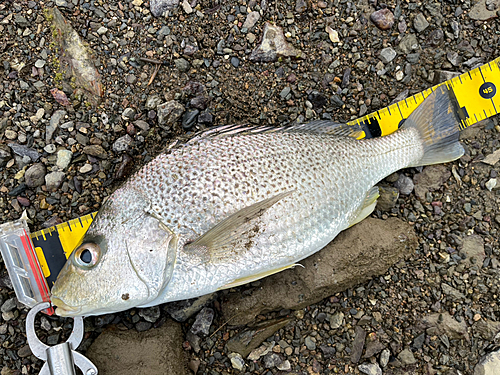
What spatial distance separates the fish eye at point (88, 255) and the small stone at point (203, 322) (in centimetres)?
96

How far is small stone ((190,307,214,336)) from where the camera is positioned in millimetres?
2805

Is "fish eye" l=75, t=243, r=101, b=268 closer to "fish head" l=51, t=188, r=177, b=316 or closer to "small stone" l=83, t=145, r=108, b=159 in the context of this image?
"fish head" l=51, t=188, r=177, b=316

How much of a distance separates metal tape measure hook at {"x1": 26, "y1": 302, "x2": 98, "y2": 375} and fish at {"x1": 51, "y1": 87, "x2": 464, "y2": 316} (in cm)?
40

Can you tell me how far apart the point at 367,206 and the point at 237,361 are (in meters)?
1.52

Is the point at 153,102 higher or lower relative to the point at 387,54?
higher

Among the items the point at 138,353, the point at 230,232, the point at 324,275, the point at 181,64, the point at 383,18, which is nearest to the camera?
the point at 230,232

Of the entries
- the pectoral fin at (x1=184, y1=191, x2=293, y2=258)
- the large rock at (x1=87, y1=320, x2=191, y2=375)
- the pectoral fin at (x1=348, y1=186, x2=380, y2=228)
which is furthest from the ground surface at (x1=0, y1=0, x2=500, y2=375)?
the pectoral fin at (x1=184, y1=191, x2=293, y2=258)

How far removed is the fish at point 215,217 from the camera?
2238 mm

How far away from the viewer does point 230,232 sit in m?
2.33

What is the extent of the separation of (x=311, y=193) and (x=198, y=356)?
1514mm

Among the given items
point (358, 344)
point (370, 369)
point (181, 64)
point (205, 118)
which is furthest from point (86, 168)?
point (370, 369)

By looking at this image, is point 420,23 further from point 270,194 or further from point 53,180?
point 53,180

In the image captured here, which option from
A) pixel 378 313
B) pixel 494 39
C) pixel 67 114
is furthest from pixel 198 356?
pixel 494 39

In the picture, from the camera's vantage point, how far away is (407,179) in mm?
3043
